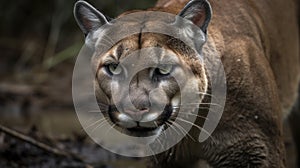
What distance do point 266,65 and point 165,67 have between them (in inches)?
45.6

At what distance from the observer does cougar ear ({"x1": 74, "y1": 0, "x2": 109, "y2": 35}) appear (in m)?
5.11

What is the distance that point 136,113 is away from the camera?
4527 millimetres

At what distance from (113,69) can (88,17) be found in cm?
53

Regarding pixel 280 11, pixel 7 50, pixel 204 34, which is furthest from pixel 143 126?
pixel 7 50

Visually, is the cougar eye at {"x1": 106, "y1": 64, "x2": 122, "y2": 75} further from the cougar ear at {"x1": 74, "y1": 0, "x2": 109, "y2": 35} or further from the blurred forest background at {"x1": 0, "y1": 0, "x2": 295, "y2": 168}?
the blurred forest background at {"x1": 0, "y1": 0, "x2": 295, "y2": 168}

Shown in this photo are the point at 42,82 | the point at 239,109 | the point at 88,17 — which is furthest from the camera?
the point at 42,82

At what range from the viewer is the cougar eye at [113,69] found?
4758 millimetres

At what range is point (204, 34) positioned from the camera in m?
5.03

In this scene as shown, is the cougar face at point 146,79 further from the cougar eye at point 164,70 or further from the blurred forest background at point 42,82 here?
the blurred forest background at point 42,82

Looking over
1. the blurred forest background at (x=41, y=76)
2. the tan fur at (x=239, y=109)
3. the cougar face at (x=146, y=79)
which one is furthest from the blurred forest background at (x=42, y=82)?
the cougar face at (x=146, y=79)

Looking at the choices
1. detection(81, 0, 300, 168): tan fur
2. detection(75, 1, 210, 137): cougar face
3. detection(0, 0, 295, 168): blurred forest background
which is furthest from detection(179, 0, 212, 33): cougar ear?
detection(0, 0, 295, 168): blurred forest background

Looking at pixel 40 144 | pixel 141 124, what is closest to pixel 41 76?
pixel 40 144

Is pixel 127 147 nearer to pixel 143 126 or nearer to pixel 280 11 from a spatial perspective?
pixel 280 11

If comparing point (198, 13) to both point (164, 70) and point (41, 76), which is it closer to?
point (164, 70)
